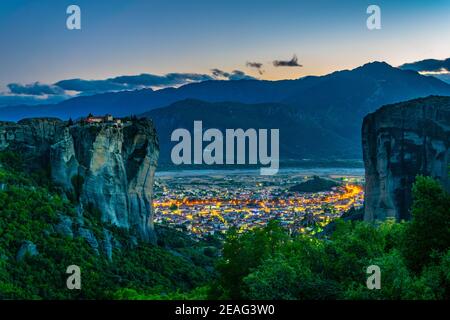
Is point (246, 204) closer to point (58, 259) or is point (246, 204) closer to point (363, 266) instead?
point (58, 259)

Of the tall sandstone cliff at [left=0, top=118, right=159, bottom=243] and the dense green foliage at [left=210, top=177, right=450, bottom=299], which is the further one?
the tall sandstone cliff at [left=0, top=118, right=159, bottom=243]

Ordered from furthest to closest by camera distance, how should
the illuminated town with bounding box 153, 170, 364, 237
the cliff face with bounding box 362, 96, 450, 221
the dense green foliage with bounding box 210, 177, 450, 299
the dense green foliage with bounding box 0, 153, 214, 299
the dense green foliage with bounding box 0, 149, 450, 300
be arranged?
the illuminated town with bounding box 153, 170, 364, 237 → the cliff face with bounding box 362, 96, 450, 221 → the dense green foliage with bounding box 0, 153, 214, 299 → the dense green foliage with bounding box 0, 149, 450, 300 → the dense green foliage with bounding box 210, 177, 450, 299

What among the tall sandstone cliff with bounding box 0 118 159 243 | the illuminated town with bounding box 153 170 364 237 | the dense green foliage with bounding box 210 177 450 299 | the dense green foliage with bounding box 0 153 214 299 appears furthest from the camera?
the illuminated town with bounding box 153 170 364 237

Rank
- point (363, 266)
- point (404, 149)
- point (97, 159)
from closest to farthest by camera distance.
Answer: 1. point (363, 266)
2. point (97, 159)
3. point (404, 149)

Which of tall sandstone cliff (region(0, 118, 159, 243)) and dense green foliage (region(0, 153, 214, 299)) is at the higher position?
tall sandstone cliff (region(0, 118, 159, 243))

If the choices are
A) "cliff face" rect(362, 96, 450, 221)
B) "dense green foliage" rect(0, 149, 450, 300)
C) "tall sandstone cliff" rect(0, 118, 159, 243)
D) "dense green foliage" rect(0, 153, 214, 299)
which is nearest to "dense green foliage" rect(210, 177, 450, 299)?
"dense green foliage" rect(0, 149, 450, 300)

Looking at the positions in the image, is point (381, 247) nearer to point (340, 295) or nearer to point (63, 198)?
point (340, 295)

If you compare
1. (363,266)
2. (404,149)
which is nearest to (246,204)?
(404,149)

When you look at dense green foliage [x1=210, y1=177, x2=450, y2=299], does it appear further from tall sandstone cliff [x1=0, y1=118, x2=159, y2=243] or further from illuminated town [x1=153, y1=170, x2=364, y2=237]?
illuminated town [x1=153, y1=170, x2=364, y2=237]
